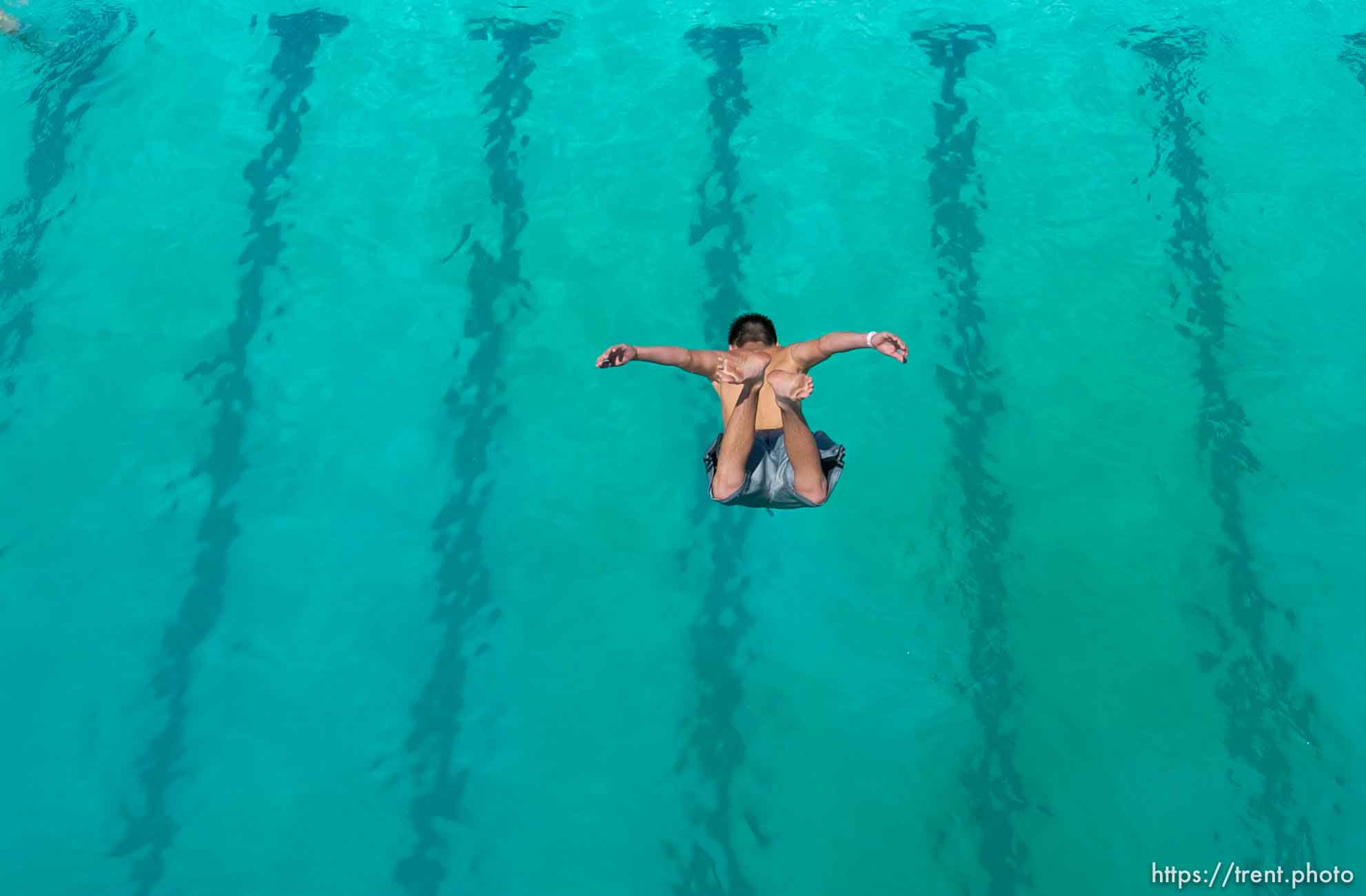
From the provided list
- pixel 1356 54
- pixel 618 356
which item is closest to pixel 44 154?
pixel 618 356

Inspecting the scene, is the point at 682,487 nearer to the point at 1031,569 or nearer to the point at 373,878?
the point at 1031,569

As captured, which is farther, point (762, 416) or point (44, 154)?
point (44, 154)

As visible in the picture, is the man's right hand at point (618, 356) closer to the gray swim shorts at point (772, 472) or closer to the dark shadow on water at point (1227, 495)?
the gray swim shorts at point (772, 472)

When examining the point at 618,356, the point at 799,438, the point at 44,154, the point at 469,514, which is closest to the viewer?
the point at 618,356

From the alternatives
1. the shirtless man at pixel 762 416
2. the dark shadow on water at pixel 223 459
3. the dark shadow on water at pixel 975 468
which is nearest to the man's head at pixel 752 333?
the shirtless man at pixel 762 416

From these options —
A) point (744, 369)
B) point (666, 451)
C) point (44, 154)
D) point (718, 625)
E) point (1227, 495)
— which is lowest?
point (718, 625)

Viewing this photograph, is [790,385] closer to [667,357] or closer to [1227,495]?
[667,357]

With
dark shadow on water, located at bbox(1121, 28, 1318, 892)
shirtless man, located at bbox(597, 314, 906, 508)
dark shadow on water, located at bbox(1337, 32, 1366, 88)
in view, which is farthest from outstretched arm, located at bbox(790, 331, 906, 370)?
dark shadow on water, located at bbox(1337, 32, 1366, 88)
